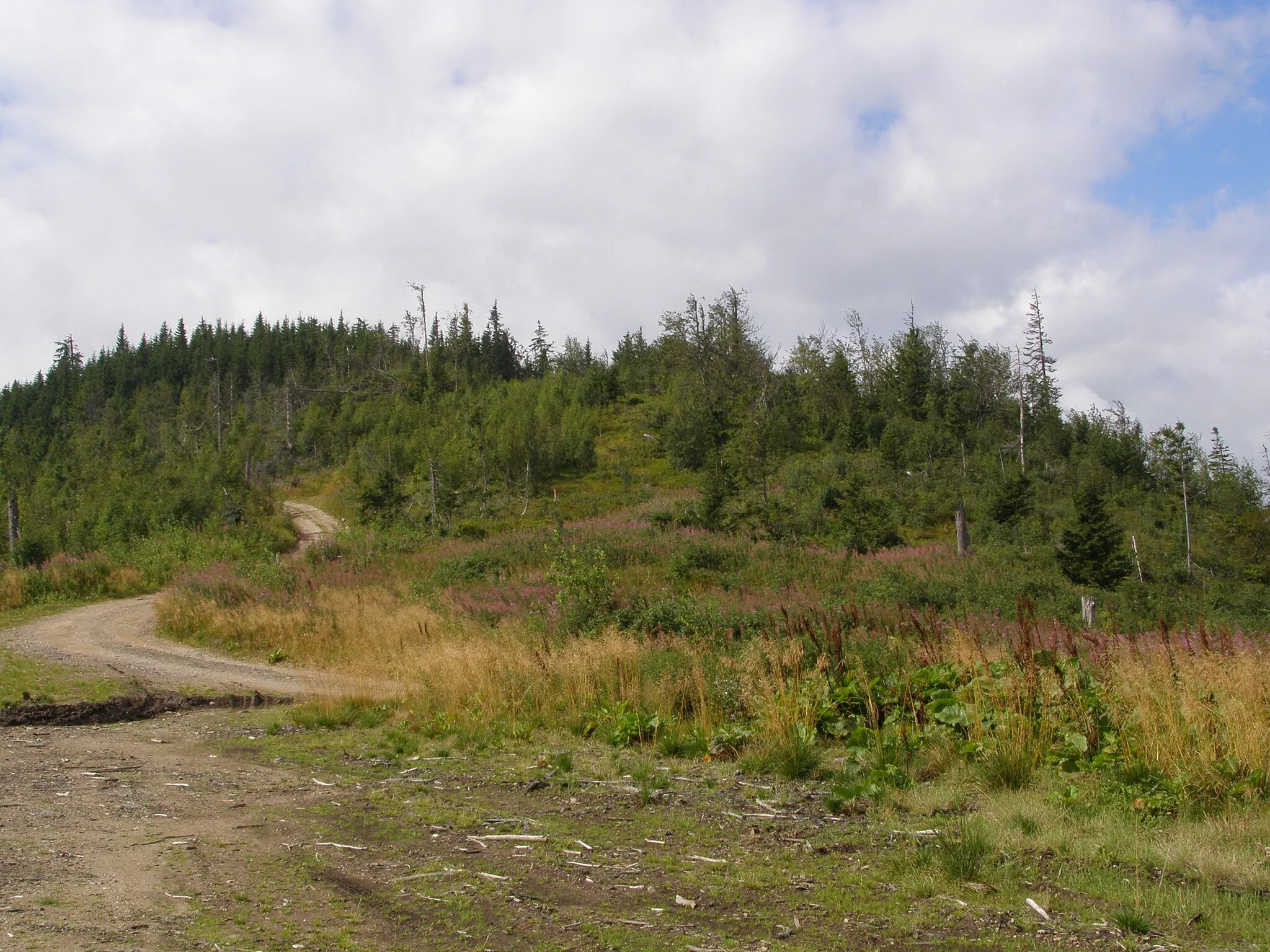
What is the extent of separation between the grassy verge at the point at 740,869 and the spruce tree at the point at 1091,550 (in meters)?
25.7

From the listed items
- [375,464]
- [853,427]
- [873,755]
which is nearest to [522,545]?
[873,755]

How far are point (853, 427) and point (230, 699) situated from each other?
171ft

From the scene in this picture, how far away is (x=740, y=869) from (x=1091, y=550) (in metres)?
29.1

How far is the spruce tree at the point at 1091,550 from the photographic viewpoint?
28.7m

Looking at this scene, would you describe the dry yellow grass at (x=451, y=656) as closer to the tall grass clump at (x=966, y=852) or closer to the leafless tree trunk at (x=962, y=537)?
the tall grass clump at (x=966, y=852)

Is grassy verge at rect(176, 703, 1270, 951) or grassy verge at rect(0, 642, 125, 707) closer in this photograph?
grassy verge at rect(176, 703, 1270, 951)

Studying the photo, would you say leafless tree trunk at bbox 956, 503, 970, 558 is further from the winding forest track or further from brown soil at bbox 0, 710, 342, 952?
brown soil at bbox 0, 710, 342, 952

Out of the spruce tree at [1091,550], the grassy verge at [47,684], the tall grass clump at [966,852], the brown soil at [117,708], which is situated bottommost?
the brown soil at [117,708]

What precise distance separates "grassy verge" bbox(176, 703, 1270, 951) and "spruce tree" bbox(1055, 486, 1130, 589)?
2569 centimetres

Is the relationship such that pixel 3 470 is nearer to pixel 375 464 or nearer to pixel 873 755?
pixel 375 464

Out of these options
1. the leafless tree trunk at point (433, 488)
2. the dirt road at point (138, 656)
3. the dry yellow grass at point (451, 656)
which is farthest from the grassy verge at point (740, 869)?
the leafless tree trunk at point (433, 488)

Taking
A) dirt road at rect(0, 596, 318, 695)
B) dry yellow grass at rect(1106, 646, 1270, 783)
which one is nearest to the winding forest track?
dirt road at rect(0, 596, 318, 695)

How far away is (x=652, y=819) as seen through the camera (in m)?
5.68

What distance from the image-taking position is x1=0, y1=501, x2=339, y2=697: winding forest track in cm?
1252
